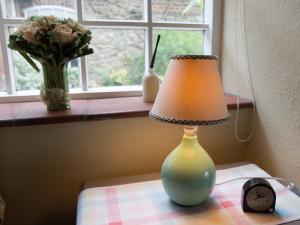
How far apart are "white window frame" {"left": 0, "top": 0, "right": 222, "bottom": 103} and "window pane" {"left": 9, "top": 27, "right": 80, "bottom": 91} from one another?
0.03 m

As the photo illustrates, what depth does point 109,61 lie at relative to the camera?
1354mm

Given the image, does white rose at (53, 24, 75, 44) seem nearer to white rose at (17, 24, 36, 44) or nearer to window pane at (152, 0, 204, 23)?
white rose at (17, 24, 36, 44)

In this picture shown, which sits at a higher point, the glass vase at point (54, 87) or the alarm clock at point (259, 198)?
the glass vase at point (54, 87)

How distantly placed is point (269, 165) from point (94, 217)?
83 cm

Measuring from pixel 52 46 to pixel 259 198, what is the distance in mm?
920

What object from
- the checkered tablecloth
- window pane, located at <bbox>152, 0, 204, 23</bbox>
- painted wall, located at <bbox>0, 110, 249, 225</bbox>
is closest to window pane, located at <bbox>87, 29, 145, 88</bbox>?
window pane, located at <bbox>152, 0, 204, 23</bbox>

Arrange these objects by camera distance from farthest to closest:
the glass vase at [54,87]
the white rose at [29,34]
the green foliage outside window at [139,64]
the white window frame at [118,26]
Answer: the green foliage outside window at [139,64], the white window frame at [118,26], the glass vase at [54,87], the white rose at [29,34]

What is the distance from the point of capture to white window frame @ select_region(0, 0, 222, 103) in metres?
1.20

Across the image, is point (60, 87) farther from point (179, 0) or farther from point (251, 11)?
point (251, 11)

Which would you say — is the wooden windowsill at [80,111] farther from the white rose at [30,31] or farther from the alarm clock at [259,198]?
the alarm clock at [259,198]

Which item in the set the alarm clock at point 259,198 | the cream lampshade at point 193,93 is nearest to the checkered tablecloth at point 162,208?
the alarm clock at point 259,198

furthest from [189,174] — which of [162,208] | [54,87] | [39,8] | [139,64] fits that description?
[39,8]

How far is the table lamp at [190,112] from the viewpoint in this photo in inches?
27.6

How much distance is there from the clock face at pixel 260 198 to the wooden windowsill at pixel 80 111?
1.62 feet
